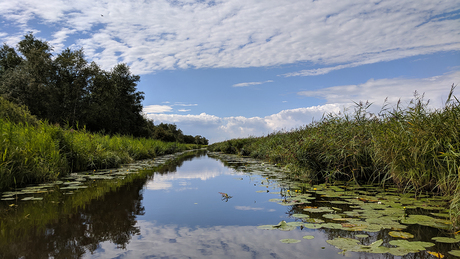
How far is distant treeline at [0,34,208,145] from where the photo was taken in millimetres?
24656

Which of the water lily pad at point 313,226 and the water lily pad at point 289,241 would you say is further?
the water lily pad at point 313,226

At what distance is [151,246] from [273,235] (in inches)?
47.8

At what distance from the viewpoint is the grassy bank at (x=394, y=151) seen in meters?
3.56

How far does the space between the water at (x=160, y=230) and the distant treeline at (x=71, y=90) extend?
19.7 meters

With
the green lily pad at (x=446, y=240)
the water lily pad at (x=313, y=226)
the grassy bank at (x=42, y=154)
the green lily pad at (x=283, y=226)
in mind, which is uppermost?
the grassy bank at (x=42, y=154)

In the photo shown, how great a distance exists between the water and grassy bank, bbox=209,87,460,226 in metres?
1.39

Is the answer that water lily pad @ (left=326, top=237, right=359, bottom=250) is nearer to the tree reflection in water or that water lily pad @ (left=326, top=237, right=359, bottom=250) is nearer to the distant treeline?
the tree reflection in water

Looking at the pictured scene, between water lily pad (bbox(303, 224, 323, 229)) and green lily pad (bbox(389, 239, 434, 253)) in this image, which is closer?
green lily pad (bbox(389, 239, 434, 253))

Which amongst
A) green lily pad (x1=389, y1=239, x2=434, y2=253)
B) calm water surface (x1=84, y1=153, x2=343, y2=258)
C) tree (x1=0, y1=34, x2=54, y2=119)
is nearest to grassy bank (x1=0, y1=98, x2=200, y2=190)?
calm water surface (x1=84, y1=153, x2=343, y2=258)

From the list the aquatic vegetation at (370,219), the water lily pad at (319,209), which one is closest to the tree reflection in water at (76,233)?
the aquatic vegetation at (370,219)

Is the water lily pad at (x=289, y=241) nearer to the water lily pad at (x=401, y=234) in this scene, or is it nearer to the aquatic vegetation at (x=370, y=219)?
the aquatic vegetation at (x=370, y=219)

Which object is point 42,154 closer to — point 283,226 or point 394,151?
point 283,226

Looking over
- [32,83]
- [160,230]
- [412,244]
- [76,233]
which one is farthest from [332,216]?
[32,83]

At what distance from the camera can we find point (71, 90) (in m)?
28.5
